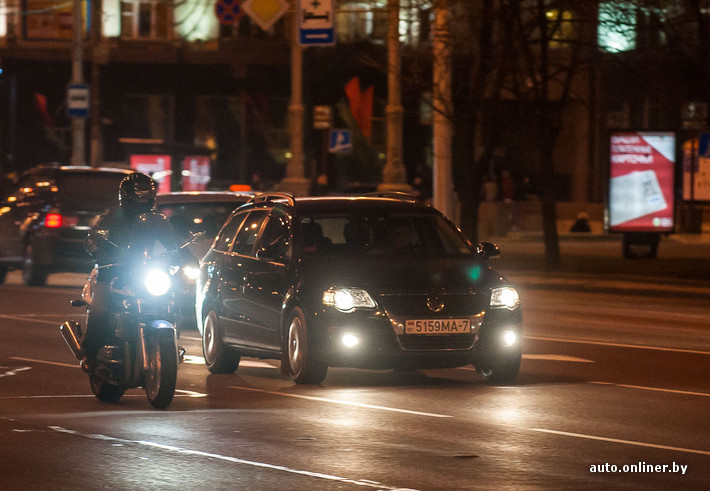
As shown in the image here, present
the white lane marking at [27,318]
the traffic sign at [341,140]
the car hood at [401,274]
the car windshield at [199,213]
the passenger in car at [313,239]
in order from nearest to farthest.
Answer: the car hood at [401,274] < the passenger in car at [313,239] < the car windshield at [199,213] < the white lane marking at [27,318] < the traffic sign at [341,140]

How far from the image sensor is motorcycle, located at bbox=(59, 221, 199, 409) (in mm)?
10484

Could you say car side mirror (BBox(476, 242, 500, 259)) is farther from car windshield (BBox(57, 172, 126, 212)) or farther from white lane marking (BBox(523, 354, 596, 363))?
car windshield (BBox(57, 172, 126, 212))

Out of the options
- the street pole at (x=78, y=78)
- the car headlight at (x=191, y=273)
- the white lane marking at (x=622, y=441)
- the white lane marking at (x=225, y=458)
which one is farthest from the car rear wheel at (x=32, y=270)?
the white lane marking at (x=622, y=441)

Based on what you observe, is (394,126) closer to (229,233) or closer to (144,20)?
(229,233)

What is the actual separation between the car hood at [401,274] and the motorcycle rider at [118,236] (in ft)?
4.58

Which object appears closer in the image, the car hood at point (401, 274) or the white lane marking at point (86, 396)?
the white lane marking at point (86, 396)

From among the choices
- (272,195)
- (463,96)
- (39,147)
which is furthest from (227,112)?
(272,195)

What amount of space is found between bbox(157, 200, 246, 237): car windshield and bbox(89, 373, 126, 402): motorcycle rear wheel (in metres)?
6.54

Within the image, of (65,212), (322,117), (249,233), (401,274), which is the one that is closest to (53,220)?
(65,212)

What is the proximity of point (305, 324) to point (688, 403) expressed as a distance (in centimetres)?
279

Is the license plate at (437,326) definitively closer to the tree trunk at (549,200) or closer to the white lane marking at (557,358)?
the white lane marking at (557,358)

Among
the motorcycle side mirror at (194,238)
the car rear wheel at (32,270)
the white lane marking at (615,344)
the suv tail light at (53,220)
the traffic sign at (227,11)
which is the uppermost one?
the traffic sign at (227,11)

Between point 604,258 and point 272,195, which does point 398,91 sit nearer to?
point 604,258

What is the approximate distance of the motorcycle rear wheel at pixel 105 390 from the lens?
10.9 metres
